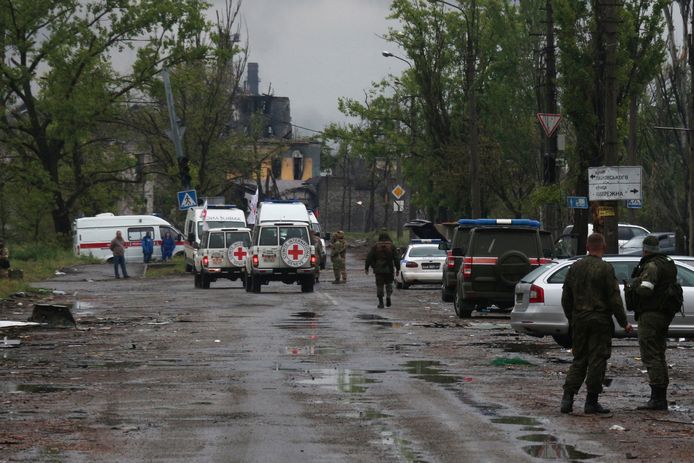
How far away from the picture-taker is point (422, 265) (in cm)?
4456

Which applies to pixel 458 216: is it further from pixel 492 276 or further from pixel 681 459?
pixel 681 459

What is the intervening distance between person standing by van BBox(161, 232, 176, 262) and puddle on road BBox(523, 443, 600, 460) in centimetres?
5571

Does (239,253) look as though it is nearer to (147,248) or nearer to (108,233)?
(147,248)

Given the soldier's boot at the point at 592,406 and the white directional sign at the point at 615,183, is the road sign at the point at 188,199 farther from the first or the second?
the soldier's boot at the point at 592,406

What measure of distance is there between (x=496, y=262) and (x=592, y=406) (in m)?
15.6

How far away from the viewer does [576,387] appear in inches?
509

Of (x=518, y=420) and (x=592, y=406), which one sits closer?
(x=518, y=420)

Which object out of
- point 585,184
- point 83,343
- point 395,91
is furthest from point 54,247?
point 83,343

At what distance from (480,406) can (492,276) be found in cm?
1534

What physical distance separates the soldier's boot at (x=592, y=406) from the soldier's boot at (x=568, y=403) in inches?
5.6

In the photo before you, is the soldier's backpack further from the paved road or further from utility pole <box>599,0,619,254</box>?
utility pole <box>599,0,619,254</box>

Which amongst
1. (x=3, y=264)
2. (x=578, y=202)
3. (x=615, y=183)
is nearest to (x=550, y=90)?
(x=578, y=202)

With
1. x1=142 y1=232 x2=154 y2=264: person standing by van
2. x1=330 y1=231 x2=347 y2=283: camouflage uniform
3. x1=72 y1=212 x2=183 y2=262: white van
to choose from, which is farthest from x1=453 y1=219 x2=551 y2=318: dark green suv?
x1=72 y1=212 x2=183 y2=262: white van

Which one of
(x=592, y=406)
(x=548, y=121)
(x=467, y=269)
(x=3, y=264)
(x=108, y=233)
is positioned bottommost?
(x=592, y=406)
